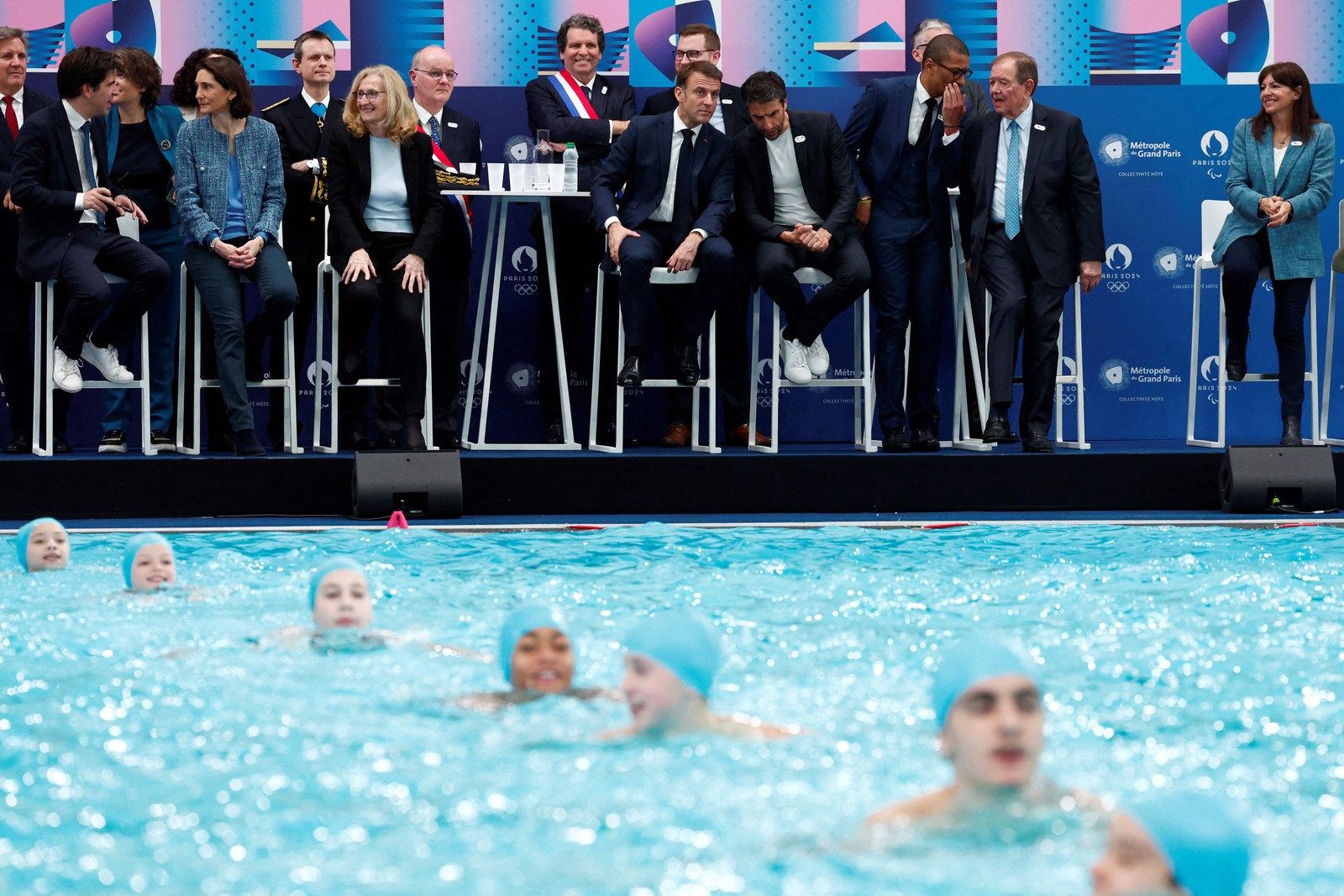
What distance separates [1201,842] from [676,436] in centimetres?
591

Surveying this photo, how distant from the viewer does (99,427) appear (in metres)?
8.55

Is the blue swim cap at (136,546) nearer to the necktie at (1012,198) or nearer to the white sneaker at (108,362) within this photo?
the white sneaker at (108,362)

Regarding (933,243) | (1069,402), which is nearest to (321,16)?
(933,243)

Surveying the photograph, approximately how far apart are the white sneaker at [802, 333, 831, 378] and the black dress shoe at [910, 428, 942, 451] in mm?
558

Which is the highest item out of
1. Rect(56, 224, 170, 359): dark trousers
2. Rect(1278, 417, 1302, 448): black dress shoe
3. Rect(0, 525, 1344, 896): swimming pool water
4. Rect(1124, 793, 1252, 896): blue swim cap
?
Rect(56, 224, 170, 359): dark trousers

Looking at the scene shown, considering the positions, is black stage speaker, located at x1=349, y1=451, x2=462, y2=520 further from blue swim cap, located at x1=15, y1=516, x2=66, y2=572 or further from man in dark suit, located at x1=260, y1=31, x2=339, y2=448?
blue swim cap, located at x1=15, y1=516, x2=66, y2=572

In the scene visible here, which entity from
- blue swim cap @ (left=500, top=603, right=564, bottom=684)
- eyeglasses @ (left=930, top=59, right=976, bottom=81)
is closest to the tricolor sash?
eyeglasses @ (left=930, top=59, right=976, bottom=81)

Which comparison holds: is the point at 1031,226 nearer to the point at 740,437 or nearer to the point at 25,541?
the point at 740,437

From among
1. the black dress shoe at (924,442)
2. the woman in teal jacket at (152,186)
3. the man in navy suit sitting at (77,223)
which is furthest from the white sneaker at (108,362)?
the black dress shoe at (924,442)

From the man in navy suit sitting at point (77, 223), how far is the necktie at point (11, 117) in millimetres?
375

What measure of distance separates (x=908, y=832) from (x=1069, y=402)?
6.56 metres

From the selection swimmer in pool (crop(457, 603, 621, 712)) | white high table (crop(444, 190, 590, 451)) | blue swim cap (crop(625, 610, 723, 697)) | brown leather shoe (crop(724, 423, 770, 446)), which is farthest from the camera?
brown leather shoe (crop(724, 423, 770, 446))

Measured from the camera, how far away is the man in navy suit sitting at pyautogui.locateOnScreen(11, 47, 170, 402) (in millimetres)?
7039

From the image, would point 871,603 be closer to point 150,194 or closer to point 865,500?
point 865,500
